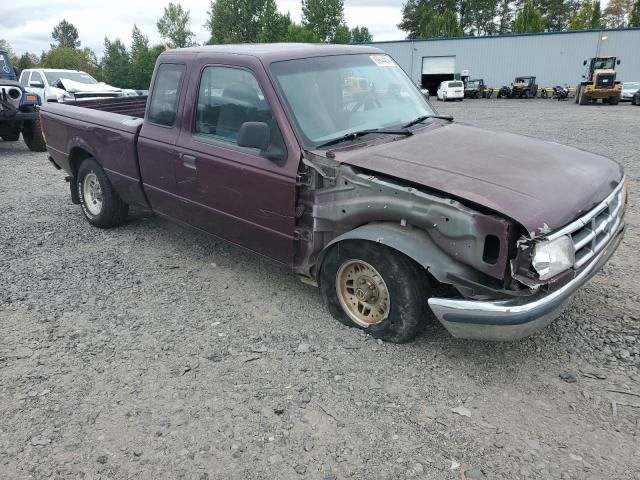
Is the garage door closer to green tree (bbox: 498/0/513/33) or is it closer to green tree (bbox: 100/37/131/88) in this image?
green tree (bbox: 100/37/131/88)

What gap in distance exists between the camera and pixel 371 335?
3486 millimetres

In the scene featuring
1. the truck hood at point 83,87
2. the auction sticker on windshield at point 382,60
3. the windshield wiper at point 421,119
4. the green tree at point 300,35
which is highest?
the green tree at point 300,35

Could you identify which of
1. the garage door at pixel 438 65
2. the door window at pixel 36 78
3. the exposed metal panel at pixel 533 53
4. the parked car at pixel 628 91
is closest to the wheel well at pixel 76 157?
the door window at pixel 36 78

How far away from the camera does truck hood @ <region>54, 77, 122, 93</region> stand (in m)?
15.3

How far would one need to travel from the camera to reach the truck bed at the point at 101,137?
4.90 meters

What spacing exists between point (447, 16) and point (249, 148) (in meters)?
69.7

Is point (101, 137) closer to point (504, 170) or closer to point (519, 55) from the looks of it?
point (504, 170)

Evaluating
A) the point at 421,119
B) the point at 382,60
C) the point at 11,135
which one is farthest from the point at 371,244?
the point at 11,135

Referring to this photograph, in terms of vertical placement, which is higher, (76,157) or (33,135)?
(76,157)

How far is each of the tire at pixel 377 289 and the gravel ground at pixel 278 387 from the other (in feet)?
A: 0.41

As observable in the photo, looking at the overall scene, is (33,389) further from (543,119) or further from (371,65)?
(543,119)

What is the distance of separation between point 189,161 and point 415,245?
2123 millimetres

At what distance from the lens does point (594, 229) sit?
312 centimetres

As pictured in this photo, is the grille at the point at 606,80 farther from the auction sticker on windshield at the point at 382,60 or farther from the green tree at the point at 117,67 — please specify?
the green tree at the point at 117,67
